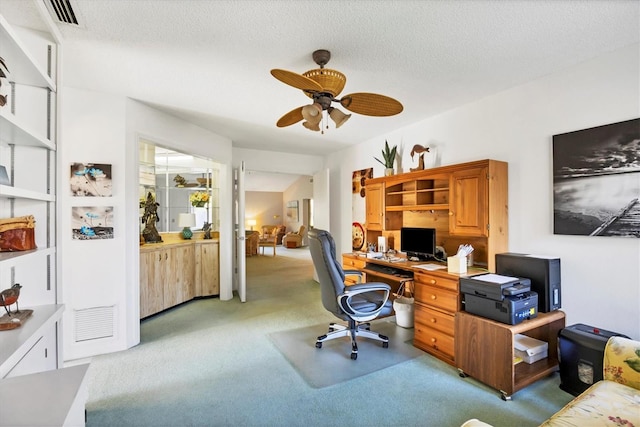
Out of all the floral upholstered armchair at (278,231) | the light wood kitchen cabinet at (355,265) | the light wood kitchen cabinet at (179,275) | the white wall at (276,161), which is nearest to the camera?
the light wood kitchen cabinet at (355,265)

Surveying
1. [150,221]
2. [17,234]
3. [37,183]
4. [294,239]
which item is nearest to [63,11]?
[37,183]

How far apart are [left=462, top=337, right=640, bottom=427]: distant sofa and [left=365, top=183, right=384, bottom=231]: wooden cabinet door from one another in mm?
2586

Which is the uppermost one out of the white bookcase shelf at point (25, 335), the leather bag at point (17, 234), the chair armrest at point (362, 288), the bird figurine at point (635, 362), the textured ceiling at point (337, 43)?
the textured ceiling at point (337, 43)

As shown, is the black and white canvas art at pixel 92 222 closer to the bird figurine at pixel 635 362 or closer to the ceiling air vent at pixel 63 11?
the ceiling air vent at pixel 63 11

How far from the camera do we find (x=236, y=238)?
16.7 ft

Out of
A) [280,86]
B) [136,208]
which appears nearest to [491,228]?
[280,86]

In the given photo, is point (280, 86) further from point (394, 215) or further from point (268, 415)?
point (268, 415)

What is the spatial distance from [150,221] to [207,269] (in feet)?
3.63

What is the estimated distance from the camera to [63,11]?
68.7 inches

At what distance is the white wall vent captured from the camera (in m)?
2.80

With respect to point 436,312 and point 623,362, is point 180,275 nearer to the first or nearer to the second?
point 436,312

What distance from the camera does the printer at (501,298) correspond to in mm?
2178

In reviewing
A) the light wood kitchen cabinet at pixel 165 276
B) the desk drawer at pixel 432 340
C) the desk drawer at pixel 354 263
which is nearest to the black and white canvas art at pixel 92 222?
the light wood kitchen cabinet at pixel 165 276

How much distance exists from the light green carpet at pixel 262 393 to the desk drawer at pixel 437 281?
674 mm
